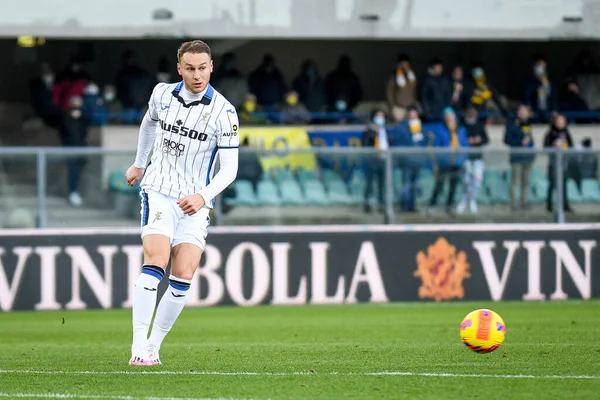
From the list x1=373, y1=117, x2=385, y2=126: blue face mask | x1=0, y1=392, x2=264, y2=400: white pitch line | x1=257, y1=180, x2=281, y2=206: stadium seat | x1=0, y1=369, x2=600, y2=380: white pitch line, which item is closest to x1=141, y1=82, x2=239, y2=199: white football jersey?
x1=0, y1=369, x2=600, y2=380: white pitch line

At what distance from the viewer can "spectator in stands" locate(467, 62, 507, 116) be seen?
873 inches

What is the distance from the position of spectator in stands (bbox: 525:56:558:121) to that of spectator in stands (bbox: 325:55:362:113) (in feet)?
9.95

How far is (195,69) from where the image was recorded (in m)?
8.59

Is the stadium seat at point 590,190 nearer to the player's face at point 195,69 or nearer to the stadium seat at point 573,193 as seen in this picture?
the stadium seat at point 573,193

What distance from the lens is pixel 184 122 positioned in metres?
8.76

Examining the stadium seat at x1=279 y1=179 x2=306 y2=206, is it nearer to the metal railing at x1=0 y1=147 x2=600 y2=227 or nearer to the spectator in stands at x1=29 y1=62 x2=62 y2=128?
the metal railing at x1=0 y1=147 x2=600 y2=227

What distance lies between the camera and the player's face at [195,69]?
8547 millimetres

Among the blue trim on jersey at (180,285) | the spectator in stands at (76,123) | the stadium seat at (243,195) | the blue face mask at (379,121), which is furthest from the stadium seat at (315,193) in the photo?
the blue trim on jersey at (180,285)

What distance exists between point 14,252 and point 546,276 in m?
6.91

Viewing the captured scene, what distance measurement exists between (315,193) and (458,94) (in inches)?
248

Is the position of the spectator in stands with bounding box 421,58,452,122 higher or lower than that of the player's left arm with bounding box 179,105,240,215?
higher

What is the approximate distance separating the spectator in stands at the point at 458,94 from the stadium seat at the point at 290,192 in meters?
5.91

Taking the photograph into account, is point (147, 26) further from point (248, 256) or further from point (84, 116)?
point (248, 256)

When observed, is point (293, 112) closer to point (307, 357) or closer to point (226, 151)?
point (307, 357)
